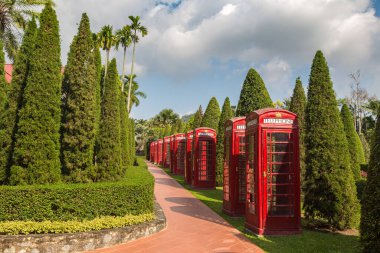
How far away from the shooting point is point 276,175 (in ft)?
29.7

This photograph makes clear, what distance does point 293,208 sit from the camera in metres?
8.90

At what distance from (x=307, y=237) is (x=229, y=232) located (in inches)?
82.6

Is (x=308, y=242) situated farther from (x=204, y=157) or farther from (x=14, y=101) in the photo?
(x=204, y=157)

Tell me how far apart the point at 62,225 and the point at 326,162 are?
753cm

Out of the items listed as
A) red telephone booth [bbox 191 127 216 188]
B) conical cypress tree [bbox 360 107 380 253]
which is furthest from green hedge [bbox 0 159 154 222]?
red telephone booth [bbox 191 127 216 188]

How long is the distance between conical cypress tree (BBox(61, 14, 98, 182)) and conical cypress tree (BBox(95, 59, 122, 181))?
122cm

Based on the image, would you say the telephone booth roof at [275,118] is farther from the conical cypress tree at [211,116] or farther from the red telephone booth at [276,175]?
the conical cypress tree at [211,116]

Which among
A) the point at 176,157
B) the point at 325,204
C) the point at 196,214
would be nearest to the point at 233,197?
the point at 196,214

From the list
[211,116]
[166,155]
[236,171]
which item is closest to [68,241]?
[236,171]

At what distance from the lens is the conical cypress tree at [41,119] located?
8.74 m

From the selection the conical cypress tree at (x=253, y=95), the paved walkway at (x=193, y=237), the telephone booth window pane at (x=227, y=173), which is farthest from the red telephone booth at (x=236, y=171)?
the conical cypress tree at (x=253, y=95)

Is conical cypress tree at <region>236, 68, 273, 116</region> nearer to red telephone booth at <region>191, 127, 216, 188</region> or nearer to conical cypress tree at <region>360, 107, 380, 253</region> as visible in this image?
red telephone booth at <region>191, 127, 216, 188</region>

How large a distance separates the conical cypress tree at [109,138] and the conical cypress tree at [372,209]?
8273mm

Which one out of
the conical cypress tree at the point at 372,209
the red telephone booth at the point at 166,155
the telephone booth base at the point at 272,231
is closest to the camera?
the conical cypress tree at the point at 372,209
